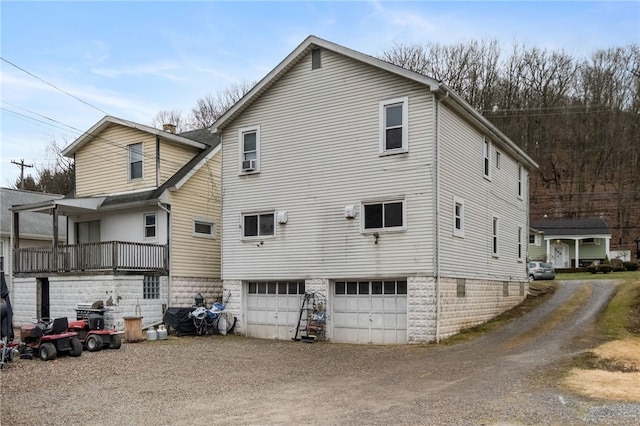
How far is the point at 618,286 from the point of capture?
1085 inches

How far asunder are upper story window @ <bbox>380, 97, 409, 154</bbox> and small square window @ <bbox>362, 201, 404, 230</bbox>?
1656 mm

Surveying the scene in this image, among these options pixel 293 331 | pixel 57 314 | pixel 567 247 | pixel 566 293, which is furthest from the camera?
pixel 567 247

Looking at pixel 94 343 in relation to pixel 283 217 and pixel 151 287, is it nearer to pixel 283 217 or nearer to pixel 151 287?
pixel 151 287

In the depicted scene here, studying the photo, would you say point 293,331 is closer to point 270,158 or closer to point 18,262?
point 270,158

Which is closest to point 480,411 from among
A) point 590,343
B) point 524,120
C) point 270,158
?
point 590,343

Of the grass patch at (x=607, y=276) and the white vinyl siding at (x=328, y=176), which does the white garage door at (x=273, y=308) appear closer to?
the white vinyl siding at (x=328, y=176)

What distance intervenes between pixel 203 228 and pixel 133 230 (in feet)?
9.10

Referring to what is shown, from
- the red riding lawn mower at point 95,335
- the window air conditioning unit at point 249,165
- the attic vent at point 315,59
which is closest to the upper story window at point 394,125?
the attic vent at point 315,59

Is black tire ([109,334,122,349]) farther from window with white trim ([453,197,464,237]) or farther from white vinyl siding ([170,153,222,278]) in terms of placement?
window with white trim ([453,197,464,237])

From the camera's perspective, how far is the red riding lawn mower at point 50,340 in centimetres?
1488

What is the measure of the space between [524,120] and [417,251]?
128ft

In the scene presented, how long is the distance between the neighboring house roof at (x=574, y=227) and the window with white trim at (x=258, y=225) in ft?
104

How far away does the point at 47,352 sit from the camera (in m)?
14.6

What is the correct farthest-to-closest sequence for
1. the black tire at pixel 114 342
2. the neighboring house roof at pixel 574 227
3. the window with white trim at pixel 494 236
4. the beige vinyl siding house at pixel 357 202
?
the neighboring house roof at pixel 574 227
the window with white trim at pixel 494 236
the beige vinyl siding house at pixel 357 202
the black tire at pixel 114 342
